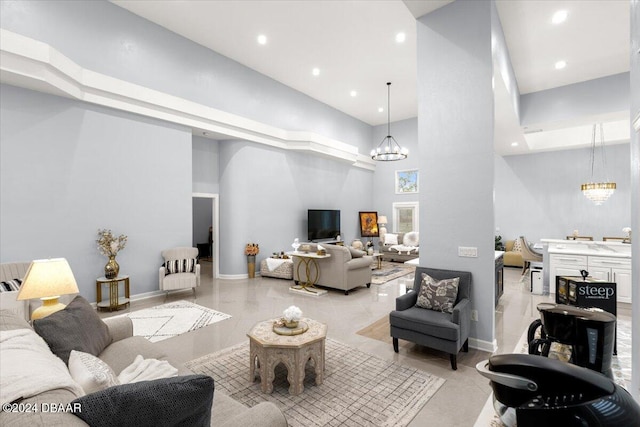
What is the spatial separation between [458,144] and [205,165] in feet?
19.9

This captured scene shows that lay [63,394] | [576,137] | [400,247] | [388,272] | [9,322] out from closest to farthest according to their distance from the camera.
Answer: [63,394]
[9,322]
[388,272]
[576,137]
[400,247]

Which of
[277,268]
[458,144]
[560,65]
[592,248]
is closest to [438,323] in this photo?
[458,144]

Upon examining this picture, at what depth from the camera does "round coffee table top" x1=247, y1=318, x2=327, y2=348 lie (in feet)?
8.86

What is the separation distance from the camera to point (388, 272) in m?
8.47

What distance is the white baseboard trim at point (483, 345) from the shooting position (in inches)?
141

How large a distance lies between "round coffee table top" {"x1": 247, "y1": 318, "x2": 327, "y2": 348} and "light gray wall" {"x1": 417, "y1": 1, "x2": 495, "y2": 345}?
1.90m

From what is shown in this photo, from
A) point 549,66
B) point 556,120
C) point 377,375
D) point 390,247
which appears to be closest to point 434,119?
point 377,375

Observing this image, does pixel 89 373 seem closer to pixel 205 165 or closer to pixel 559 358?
pixel 559 358

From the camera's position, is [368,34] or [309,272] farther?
[309,272]

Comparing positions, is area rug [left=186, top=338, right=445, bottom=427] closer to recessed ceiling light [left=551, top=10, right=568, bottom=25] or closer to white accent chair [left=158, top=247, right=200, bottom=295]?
white accent chair [left=158, top=247, right=200, bottom=295]

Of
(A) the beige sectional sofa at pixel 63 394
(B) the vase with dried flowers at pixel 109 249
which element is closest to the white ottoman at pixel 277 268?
(B) the vase with dried flowers at pixel 109 249

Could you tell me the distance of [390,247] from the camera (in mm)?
10398

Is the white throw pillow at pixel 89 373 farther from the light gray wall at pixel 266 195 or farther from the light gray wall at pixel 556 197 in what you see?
the light gray wall at pixel 556 197

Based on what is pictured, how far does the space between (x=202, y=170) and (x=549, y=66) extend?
8047 millimetres
